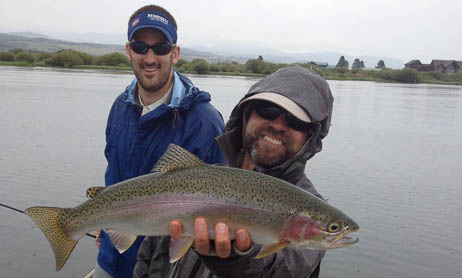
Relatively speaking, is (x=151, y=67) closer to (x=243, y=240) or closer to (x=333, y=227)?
(x=243, y=240)

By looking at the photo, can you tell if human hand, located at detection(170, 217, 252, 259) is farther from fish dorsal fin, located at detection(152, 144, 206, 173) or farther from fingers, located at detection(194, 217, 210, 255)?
fish dorsal fin, located at detection(152, 144, 206, 173)

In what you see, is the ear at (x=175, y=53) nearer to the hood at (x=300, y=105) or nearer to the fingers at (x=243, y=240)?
the hood at (x=300, y=105)

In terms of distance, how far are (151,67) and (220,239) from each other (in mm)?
2353

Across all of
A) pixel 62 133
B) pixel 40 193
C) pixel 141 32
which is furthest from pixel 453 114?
pixel 141 32

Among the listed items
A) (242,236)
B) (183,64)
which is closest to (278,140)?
(242,236)

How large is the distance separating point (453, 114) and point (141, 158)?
1417 inches

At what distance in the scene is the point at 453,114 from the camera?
34594mm

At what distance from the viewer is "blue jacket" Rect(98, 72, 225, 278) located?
4.19 meters

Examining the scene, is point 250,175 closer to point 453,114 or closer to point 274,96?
point 274,96

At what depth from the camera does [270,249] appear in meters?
2.78

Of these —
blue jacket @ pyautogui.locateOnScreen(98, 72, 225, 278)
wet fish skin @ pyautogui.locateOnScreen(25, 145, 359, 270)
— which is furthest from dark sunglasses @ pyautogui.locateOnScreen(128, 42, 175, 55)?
wet fish skin @ pyautogui.locateOnScreen(25, 145, 359, 270)

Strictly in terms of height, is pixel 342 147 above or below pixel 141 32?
below

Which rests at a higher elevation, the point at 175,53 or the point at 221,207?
the point at 175,53

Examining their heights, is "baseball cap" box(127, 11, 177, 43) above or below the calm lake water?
above
